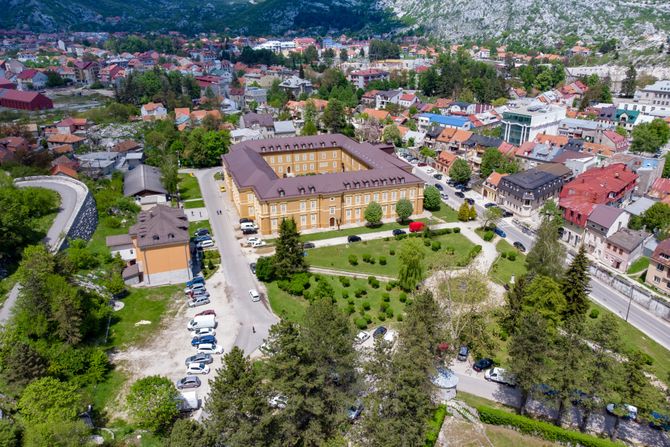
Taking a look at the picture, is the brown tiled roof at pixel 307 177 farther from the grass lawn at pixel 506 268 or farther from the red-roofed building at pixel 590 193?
the red-roofed building at pixel 590 193

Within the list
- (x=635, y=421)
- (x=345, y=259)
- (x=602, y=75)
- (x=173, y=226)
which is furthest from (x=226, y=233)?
(x=602, y=75)

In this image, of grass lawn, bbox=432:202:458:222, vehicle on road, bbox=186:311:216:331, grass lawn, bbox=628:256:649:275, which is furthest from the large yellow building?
grass lawn, bbox=628:256:649:275

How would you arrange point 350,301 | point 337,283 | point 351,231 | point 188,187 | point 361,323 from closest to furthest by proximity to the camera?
1. point 361,323
2. point 350,301
3. point 337,283
4. point 351,231
5. point 188,187

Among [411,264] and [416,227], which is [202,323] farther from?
[416,227]

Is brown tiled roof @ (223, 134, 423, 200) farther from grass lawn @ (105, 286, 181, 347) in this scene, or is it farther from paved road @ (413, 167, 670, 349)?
paved road @ (413, 167, 670, 349)

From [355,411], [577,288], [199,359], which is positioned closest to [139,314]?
[199,359]

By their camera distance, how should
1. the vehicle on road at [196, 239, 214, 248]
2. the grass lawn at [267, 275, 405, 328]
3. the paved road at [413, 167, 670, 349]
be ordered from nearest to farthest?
the paved road at [413, 167, 670, 349], the grass lawn at [267, 275, 405, 328], the vehicle on road at [196, 239, 214, 248]

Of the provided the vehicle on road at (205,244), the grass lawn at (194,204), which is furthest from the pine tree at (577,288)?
the grass lawn at (194,204)
